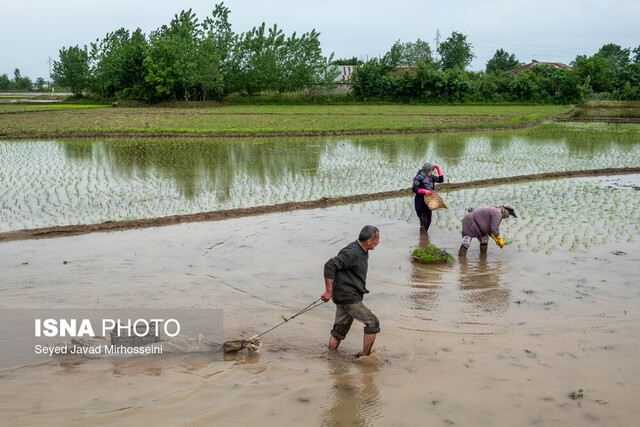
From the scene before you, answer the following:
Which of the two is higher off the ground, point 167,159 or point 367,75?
point 367,75

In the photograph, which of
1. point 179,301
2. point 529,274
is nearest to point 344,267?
point 179,301

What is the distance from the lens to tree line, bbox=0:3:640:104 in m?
46.5

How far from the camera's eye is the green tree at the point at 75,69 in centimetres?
5634

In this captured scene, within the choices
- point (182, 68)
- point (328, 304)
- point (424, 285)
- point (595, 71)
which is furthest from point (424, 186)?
point (595, 71)

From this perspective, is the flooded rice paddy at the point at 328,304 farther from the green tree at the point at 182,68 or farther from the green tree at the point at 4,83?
the green tree at the point at 4,83

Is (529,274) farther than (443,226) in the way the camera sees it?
No

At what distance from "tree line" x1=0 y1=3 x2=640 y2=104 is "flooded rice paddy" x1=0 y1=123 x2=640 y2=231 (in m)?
23.2

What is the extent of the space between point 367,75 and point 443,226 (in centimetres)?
4103

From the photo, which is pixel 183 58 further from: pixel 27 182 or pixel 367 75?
pixel 27 182

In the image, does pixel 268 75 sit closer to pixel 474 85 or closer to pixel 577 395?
pixel 474 85

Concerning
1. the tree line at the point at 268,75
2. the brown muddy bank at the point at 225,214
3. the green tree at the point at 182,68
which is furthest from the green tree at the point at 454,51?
the brown muddy bank at the point at 225,214

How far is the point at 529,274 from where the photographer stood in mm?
8148

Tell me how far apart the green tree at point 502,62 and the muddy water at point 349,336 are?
86.6 meters

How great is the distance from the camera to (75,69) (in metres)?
56.0
